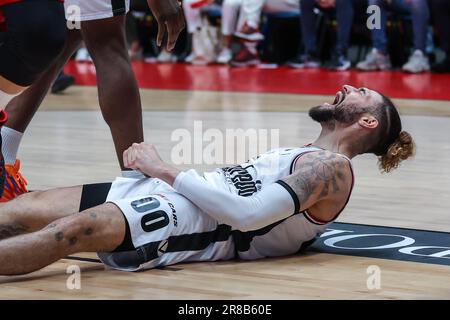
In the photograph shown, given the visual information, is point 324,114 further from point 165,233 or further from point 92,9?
point 92,9

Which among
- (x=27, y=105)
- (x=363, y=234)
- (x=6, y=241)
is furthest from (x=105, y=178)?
(x=6, y=241)

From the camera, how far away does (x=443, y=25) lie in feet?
32.7

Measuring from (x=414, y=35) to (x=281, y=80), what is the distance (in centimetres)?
141

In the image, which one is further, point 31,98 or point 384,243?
point 31,98

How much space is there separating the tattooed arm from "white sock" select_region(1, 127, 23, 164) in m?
1.34

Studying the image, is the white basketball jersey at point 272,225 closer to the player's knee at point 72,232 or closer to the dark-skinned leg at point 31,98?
the player's knee at point 72,232

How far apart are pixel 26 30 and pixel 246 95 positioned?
519 cm

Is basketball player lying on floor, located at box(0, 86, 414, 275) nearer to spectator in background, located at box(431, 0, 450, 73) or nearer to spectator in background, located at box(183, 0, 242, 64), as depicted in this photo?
spectator in background, located at box(431, 0, 450, 73)

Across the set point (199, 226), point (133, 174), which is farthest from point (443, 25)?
point (199, 226)

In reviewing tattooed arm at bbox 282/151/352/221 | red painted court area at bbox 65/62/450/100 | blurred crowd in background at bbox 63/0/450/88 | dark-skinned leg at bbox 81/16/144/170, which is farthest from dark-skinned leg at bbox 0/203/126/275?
blurred crowd in background at bbox 63/0/450/88

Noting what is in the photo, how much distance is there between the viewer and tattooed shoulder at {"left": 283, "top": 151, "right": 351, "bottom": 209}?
3338 mm

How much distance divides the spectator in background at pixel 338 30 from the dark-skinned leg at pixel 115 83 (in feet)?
20.6

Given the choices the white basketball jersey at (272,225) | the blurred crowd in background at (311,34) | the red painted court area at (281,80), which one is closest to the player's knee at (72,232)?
the white basketball jersey at (272,225)
